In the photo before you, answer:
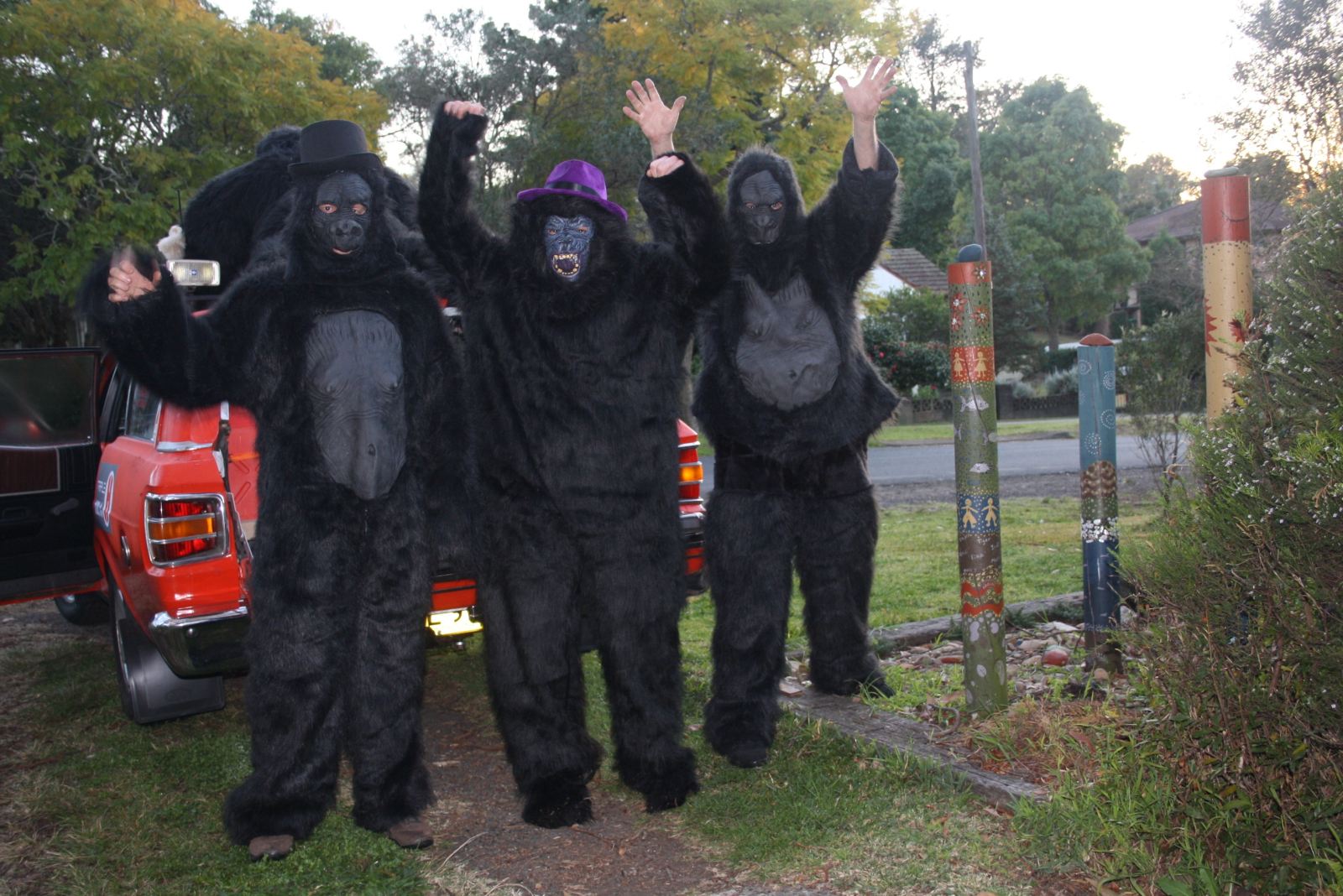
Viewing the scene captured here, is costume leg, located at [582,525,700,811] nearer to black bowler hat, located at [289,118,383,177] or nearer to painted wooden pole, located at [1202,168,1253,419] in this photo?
black bowler hat, located at [289,118,383,177]

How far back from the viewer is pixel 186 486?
4.12 meters

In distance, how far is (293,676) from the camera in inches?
139

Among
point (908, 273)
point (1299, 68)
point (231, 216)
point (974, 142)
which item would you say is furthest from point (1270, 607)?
point (908, 273)

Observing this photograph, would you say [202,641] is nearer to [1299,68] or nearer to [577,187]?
[577,187]

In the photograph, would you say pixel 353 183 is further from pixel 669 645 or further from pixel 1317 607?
pixel 1317 607

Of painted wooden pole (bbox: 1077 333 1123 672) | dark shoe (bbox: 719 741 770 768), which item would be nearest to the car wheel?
dark shoe (bbox: 719 741 770 768)

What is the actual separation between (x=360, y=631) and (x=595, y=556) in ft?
2.56

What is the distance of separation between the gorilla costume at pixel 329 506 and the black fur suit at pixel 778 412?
3.75 ft

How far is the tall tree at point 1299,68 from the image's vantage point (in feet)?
39.2

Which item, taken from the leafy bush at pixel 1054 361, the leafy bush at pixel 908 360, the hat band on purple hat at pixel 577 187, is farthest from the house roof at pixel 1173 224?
the hat band on purple hat at pixel 577 187

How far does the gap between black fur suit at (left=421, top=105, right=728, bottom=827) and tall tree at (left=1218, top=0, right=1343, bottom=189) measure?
10.3 metres

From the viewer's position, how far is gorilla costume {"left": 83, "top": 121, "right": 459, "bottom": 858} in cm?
354

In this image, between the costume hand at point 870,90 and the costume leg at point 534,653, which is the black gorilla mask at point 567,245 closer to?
the costume leg at point 534,653

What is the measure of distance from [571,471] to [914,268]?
134 ft
